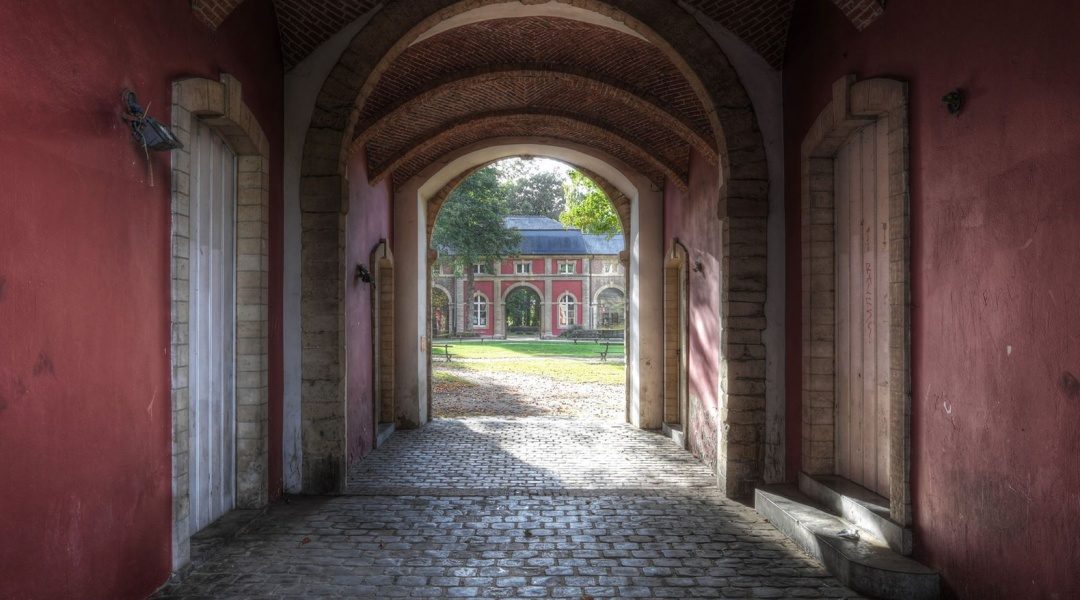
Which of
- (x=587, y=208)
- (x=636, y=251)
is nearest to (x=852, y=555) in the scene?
(x=636, y=251)

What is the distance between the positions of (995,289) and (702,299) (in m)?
4.91

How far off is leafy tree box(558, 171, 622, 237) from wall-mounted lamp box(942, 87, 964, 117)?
1106 centimetres

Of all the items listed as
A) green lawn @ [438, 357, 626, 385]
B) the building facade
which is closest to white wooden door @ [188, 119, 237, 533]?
green lawn @ [438, 357, 626, 385]

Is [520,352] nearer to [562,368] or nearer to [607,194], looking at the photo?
[562,368]

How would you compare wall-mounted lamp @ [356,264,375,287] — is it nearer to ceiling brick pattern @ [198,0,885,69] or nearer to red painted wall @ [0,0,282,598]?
ceiling brick pattern @ [198,0,885,69]

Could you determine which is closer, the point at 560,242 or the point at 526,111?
the point at 526,111

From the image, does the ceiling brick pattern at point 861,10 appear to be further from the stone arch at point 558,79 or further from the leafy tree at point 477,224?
the leafy tree at point 477,224

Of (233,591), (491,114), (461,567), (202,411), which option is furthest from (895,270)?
(491,114)

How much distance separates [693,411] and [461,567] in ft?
16.5

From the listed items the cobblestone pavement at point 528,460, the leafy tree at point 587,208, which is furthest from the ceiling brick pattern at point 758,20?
the leafy tree at point 587,208

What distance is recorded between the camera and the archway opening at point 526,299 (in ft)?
48.1

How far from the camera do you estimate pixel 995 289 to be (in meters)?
3.29

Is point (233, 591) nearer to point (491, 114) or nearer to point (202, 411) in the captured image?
point (202, 411)

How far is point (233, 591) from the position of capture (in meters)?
3.90
